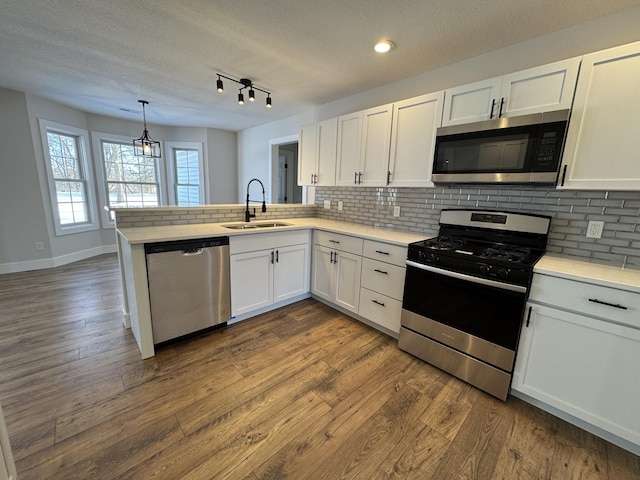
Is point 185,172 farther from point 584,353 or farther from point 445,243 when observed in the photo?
point 584,353

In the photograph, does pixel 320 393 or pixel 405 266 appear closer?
pixel 320 393

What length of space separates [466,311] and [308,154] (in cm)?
255

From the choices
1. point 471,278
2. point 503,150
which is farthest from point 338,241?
point 503,150

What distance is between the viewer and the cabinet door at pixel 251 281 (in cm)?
246

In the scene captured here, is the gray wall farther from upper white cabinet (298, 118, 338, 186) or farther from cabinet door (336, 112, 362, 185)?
cabinet door (336, 112, 362, 185)

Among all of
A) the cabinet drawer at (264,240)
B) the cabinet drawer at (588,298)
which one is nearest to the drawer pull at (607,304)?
the cabinet drawer at (588,298)

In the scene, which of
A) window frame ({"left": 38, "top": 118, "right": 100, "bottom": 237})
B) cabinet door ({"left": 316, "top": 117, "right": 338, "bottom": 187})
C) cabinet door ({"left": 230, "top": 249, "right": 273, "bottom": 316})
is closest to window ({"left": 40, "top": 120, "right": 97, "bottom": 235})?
window frame ({"left": 38, "top": 118, "right": 100, "bottom": 237})

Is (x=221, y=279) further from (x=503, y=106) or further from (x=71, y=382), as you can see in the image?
(x=503, y=106)

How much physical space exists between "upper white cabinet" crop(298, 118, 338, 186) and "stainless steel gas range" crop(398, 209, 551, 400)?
1.50 meters

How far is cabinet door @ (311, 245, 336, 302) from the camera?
9.45 feet

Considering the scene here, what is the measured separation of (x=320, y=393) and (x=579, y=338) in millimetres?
1565

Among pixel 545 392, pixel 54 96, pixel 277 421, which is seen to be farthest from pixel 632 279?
pixel 54 96

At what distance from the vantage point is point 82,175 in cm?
470

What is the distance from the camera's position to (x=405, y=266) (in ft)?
7.26
